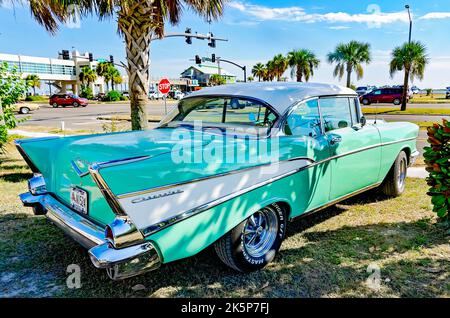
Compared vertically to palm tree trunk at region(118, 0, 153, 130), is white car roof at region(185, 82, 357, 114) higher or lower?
lower

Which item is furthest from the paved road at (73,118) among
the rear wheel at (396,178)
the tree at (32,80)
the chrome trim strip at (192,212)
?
the chrome trim strip at (192,212)

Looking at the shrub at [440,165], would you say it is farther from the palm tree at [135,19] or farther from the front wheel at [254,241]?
the palm tree at [135,19]

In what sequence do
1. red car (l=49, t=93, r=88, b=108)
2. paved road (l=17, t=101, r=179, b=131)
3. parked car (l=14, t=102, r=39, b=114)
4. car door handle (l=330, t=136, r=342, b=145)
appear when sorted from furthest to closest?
1. red car (l=49, t=93, r=88, b=108)
2. parked car (l=14, t=102, r=39, b=114)
3. paved road (l=17, t=101, r=179, b=131)
4. car door handle (l=330, t=136, r=342, b=145)

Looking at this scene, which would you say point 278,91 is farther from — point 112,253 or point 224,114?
point 112,253

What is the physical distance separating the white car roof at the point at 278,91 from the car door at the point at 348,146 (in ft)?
0.48

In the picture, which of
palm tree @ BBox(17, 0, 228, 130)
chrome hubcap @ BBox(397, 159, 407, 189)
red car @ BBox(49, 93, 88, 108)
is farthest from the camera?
red car @ BBox(49, 93, 88, 108)

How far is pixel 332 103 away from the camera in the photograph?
412 centimetres

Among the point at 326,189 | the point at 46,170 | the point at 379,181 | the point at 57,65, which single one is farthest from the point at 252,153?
the point at 57,65

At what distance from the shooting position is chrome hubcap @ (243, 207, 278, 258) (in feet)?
10.1

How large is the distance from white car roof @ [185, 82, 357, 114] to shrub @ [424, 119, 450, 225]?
3.89 ft

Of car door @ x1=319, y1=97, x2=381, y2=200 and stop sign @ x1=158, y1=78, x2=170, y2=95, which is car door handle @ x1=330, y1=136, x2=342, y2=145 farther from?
stop sign @ x1=158, y1=78, x2=170, y2=95

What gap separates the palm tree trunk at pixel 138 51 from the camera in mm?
6691

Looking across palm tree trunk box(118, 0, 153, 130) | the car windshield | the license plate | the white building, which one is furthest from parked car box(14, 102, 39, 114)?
the white building

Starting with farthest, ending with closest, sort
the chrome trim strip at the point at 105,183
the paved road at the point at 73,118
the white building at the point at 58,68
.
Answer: the white building at the point at 58,68
the paved road at the point at 73,118
the chrome trim strip at the point at 105,183
